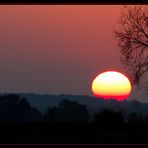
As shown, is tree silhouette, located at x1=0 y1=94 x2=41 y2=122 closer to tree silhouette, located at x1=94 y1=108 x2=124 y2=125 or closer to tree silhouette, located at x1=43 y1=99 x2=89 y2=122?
tree silhouette, located at x1=43 y1=99 x2=89 y2=122

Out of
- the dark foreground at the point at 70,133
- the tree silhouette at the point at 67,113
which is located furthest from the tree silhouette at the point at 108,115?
the dark foreground at the point at 70,133

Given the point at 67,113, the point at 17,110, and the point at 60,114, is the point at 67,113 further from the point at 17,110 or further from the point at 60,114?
the point at 17,110

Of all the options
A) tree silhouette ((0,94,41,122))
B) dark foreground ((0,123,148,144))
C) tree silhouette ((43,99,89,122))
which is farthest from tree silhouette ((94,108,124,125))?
dark foreground ((0,123,148,144))

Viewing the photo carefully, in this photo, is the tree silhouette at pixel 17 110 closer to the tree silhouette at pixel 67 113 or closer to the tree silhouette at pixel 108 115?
the tree silhouette at pixel 67 113

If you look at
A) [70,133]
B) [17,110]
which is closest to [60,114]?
[17,110]

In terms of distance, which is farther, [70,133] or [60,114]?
[60,114]

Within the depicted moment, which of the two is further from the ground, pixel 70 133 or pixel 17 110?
pixel 17 110

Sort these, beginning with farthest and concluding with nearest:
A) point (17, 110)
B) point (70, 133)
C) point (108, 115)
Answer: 1. point (108, 115)
2. point (17, 110)
3. point (70, 133)

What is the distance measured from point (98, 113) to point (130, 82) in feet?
26.0

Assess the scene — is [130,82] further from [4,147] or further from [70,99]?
[4,147]

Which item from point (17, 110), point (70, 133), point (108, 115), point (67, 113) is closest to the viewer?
point (70, 133)

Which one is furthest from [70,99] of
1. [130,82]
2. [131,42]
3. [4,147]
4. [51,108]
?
[4,147]

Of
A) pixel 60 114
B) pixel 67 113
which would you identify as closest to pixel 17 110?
pixel 60 114

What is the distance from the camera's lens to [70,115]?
39.9 ft
